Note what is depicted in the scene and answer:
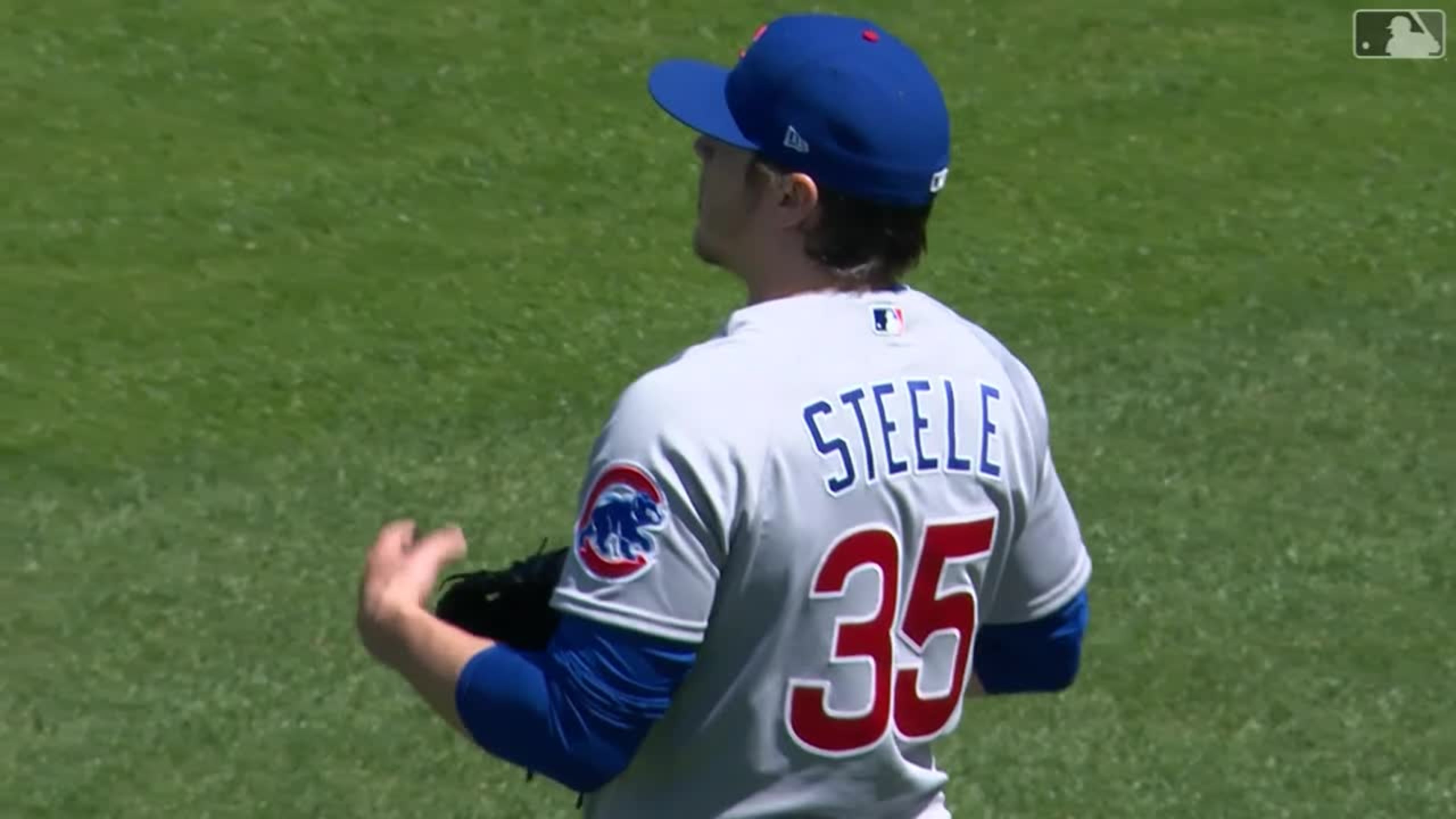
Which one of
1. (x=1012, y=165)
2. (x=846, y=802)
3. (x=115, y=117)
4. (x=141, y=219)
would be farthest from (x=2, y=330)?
(x=846, y=802)

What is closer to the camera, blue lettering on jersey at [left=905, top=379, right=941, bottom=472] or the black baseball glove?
blue lettering on jersey at [left=905, top=379, right=941, bottom=472]

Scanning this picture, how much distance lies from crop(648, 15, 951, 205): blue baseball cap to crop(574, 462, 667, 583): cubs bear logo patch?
416 millimetres

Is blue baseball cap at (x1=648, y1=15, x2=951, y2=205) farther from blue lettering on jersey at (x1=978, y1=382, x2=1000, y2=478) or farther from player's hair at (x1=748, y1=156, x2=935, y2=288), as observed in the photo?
blue lettering on jersey at (x1=978, y1=382, x2=1000, y2=478)

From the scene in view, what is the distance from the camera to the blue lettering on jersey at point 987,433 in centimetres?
286

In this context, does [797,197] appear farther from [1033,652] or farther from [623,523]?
[1033,652]

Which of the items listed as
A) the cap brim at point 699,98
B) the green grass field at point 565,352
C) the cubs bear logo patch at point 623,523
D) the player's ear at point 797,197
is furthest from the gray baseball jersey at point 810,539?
the green grass field at point 565,352

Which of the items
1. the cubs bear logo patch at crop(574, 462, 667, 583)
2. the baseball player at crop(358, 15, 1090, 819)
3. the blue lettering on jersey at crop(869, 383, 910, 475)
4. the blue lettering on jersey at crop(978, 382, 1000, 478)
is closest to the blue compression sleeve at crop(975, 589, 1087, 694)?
the baseball player at crop(358, 15, 1090, 819)

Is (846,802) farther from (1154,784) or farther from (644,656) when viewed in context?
(1154,784)

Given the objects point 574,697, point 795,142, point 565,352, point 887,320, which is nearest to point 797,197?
point 795,142

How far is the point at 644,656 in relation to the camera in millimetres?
2668

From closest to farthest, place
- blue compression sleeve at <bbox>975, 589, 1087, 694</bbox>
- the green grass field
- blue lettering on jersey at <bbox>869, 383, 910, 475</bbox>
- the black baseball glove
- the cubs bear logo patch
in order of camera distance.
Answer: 1. the cubs bear logo patch
2. blue lettering on jersey at <bbox>869, 383, 910, 475</bbox>
3. the black baseball glove
4. blue compression sleeve at <bbox>975, 589, 1087, 694</bbox>
5. the green grass field

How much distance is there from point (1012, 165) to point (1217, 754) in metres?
3.84

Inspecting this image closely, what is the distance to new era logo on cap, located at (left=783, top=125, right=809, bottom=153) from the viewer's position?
2.81 meters

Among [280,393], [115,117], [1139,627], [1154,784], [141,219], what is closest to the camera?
[1154,784]
